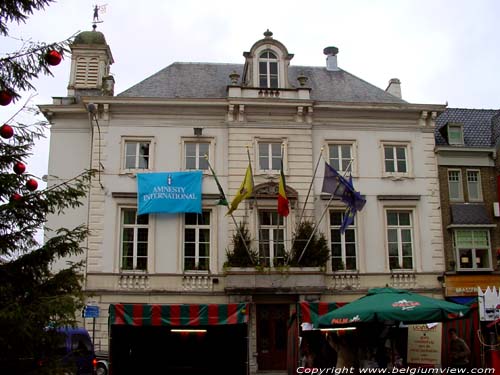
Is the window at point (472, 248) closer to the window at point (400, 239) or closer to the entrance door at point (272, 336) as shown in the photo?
the window at point (400, 239)

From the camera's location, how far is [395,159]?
1025 inches

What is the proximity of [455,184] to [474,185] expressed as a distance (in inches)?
31.8

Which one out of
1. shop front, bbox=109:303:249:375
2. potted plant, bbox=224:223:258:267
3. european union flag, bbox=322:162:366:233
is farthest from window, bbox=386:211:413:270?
shop front, bbox=109:303:249:375

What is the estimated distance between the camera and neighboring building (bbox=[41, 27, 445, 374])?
23609mm

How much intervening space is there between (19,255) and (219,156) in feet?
55.1

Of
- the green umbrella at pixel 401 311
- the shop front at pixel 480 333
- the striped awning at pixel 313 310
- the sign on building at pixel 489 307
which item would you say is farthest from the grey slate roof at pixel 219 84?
the green umbrella at pixel 401 311

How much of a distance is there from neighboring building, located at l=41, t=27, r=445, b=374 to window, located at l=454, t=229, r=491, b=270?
874 mm

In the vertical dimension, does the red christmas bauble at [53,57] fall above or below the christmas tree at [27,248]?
above

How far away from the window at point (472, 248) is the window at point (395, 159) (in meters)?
3.43

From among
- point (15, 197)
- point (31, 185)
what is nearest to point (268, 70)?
point (31, 185)

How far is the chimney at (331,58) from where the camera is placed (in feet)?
97.3

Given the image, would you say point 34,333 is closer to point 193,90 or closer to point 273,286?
point 273,286

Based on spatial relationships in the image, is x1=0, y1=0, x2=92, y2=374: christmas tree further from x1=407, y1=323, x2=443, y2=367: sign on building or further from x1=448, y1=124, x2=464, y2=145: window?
x1=448, y1=124, x2=464, y2=145: window

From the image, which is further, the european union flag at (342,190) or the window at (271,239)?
the window at (271,239)
